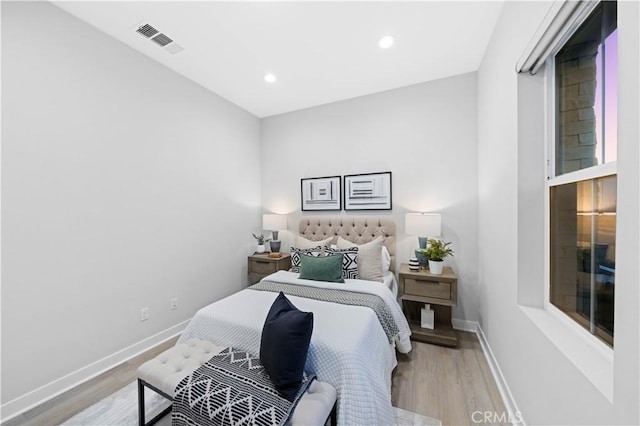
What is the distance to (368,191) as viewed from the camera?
128 inches

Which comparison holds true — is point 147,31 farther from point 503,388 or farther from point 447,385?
point 503,388

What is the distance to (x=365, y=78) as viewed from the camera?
2.86m

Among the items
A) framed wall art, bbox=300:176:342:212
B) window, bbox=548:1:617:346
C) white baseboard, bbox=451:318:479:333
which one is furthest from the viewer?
framed wall art, bbox=300:176:342:212

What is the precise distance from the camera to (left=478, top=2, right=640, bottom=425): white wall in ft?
2.31

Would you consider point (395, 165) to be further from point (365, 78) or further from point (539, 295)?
point (539, 295)

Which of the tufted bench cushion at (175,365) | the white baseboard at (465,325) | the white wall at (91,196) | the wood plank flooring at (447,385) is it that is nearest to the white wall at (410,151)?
the white baseboard at (465,325)

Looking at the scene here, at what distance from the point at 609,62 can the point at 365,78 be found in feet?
7.23

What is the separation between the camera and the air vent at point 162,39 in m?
2.17

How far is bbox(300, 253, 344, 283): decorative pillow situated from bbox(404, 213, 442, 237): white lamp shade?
2.80 feet

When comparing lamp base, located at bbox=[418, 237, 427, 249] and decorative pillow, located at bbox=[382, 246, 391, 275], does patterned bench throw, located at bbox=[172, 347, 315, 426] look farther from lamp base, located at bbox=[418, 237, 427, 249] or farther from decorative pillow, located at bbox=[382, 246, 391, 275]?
lamp base, located at bbox=[418, 237, 427, 249]

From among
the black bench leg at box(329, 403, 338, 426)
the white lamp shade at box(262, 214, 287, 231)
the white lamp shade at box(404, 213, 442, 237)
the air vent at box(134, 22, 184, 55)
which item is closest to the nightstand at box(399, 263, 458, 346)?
the white lamp shade at box(404, 213, 442, 237)

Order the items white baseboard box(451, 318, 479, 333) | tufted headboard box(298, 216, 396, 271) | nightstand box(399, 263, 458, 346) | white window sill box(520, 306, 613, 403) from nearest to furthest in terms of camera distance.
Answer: white window sill box(520, 306, 613, 403), nightstand box(399, 263, 458, 346), white baseboard box(451, 318, 479, 333), tufted headboard box(298, 216, 396, 271)

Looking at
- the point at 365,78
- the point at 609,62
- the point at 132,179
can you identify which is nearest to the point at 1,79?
the point at 132,179

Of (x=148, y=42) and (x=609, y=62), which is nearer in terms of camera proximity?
(x=609, y=62)
